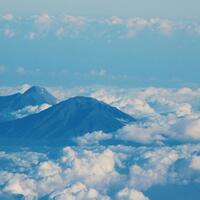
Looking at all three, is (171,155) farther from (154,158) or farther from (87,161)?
(87,161)

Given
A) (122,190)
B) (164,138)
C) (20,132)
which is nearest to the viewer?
(122,190)

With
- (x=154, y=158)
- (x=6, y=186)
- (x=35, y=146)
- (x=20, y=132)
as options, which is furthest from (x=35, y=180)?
(x=20, y=132)

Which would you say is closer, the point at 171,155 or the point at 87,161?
the point at 87,161

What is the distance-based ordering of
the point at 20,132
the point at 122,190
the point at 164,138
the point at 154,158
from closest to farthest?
the point at 122,190, the point at 154,158, the point at 164,138, the point at 20,132

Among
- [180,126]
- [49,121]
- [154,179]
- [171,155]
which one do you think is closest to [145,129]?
[180,126]

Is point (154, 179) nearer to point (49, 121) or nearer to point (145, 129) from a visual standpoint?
point (145, 129)

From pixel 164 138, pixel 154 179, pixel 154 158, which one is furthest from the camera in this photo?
pixel 164 138

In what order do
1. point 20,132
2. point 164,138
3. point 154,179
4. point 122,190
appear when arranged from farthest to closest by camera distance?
point 20,132
point 164,138
point 154,179
point 122,190

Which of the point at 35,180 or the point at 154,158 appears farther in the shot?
the point at 154,158
